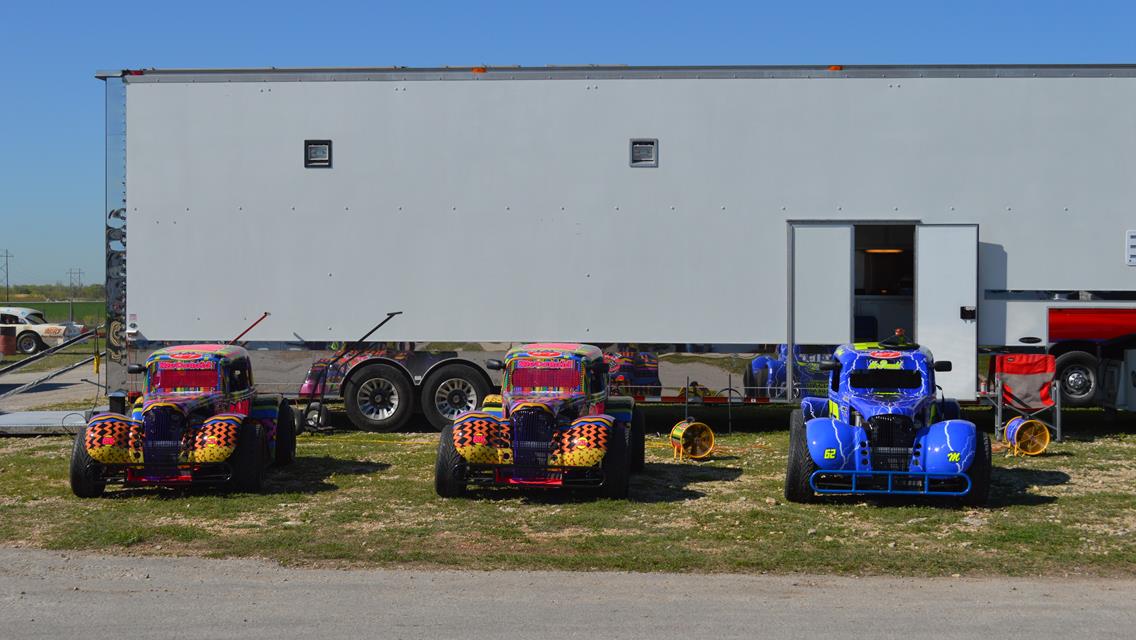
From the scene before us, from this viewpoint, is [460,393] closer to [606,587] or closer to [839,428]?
[839,428]

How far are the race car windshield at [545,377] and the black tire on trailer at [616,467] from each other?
114cm

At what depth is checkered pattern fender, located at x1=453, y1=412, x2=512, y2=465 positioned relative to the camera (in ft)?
34.2

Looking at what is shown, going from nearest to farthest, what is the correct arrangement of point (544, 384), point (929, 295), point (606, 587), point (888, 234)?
point (606, 587) < point (544, 384) < point (929, 295) < point (888, 234)

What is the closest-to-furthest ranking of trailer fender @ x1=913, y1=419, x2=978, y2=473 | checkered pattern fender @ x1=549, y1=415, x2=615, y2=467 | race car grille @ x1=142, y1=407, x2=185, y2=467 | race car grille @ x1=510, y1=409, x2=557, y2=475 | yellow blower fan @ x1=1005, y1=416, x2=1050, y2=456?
trailer fender @ x1=913, y1=419, x2=978, y2=473 < checkered pattern fender @ x1=549, y1=415, x2=615, y2=467 < race car grille @ x1=510, y1=409, x2=557, y2=475 < race car grille @ x1=142, y1=407, x2=185, y2=467 < yellow blower fan @ x1=1005, y1=416, x2=1050, y2=456

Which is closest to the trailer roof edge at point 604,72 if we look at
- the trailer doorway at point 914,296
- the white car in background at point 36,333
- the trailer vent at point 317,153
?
the trailer vent at point 317,153

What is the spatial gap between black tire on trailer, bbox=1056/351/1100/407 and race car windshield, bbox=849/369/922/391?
5.62 metres

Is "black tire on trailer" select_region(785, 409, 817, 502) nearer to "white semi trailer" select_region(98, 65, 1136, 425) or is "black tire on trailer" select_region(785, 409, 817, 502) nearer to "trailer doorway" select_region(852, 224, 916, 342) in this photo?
"white semi trailer" select_region(98, 65, 1136, 425)

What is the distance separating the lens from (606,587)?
24.5 feet

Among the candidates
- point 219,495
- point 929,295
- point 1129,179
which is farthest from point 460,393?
point 1129,179

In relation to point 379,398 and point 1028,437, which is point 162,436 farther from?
point 1028,437

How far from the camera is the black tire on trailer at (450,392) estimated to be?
15.2 metres

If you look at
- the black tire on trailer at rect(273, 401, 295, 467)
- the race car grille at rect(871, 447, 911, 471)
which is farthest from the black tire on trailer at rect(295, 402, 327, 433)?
the race car grille at rect(871, 447, 911, 471)

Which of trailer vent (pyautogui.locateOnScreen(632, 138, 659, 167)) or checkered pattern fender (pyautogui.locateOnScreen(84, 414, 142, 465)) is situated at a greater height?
trailer vent (pyautogui.locateOnScreen(632, 138, 659, 167))

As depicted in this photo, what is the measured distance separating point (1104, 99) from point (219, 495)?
11.6 meters
